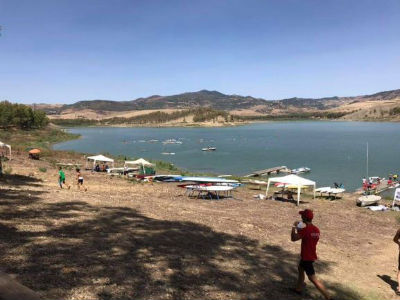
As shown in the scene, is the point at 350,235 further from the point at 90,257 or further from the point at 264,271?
the point at 90,257

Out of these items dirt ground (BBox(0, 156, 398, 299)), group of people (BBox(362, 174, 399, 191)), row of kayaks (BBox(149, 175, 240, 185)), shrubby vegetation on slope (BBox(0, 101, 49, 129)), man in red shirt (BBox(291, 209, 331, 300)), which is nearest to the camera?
dirt ground (BBox(0, 156, 398, 299))

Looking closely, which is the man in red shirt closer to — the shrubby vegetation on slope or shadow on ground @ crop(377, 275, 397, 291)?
shadow on ground @ crop(377, 275, 397, 291)

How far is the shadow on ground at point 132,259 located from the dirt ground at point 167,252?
0.03 m

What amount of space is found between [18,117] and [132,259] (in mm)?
127703

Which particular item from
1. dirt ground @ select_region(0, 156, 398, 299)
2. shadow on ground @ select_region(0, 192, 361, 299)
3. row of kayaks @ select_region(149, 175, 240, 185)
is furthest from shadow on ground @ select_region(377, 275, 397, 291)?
row of kayaks @ select_region(149, 175, 240, 185)

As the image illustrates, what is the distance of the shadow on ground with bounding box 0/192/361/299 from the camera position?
8.27 m

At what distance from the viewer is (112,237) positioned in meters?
12.2

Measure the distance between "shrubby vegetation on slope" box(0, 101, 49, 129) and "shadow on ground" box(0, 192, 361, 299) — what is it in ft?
385

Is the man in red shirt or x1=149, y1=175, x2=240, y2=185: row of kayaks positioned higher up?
the man in red shirt

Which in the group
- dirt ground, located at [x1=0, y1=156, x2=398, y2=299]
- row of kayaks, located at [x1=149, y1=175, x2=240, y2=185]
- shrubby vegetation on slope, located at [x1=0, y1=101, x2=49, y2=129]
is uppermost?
shrubby vegetation on slope, located at [x1=0, y1=101, x2=49, y2=129]

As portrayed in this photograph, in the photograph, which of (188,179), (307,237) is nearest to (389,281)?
(307,237)

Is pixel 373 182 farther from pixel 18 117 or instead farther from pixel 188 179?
pixel 18 117

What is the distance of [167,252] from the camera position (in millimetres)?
11422

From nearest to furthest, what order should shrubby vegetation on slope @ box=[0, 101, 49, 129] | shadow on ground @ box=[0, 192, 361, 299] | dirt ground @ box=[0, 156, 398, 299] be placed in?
shadow on ground @ box=[0, 192, 361, 299] → dirt ground @ box=[0, 156, 398, 299] → shrubby vegetation on slope @ box=[0, 101, 49, 129]
